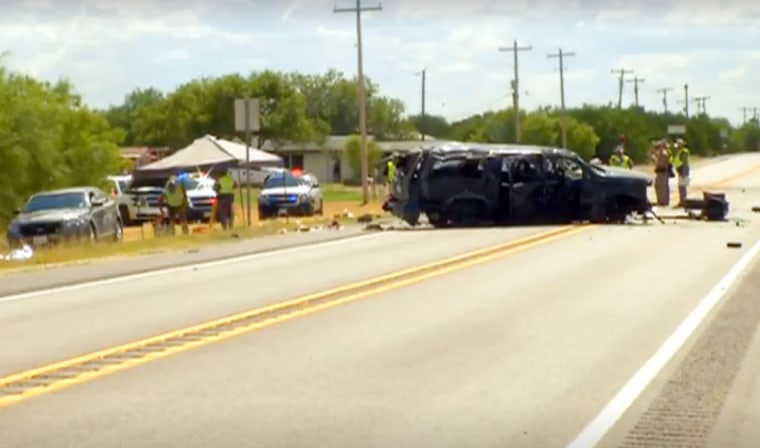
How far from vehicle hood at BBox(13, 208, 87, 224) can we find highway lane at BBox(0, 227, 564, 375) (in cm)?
648

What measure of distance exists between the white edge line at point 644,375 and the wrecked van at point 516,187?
51.5ft

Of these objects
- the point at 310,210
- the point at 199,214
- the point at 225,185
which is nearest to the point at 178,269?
the point at 225,185

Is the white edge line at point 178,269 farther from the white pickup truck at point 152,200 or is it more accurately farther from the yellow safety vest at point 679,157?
the yellow safety vest at point 679,157

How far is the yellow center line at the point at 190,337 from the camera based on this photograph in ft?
39.5

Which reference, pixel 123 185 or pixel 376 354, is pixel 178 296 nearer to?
pixel 376 354

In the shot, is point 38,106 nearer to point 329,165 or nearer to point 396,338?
point 396,338

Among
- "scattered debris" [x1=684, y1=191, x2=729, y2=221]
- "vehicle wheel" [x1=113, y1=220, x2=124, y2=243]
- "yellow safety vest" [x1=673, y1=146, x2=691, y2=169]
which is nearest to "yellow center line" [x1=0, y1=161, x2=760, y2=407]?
"vehicle wheel" [x1=113, y1=220, x2=124, y2=243]

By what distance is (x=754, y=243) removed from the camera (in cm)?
2898

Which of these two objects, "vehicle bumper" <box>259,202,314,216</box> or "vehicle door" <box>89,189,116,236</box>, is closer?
"vehicle door" <box>89,189,116,236</box>

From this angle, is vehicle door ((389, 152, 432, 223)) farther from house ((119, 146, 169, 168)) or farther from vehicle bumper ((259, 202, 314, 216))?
house ((119, 146, 169, 168))

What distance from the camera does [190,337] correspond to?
49.0ft

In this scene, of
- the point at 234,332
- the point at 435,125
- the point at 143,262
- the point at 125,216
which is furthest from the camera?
the point at 435,125

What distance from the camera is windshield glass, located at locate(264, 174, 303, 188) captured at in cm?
4925

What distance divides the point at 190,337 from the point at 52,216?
1911 cm
